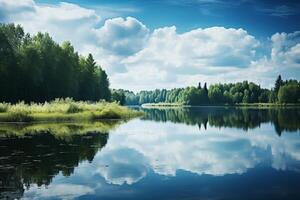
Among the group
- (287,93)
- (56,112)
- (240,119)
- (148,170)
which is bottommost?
(148,170)

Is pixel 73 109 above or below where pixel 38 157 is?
above

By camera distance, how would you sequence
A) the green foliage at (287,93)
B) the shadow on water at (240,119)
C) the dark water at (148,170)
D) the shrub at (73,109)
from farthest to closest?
the green foliage at (287,93) < the shrub at (73,109) < the shadow on water at (240,119) < the dark water at (148,170)

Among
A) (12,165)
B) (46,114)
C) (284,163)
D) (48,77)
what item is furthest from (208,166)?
(48,77)

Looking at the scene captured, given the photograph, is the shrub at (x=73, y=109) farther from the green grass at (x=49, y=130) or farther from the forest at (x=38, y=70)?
Result: the green grass at (x=49, y=130)

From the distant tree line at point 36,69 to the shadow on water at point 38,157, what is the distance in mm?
37238

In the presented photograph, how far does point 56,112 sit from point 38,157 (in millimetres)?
34647

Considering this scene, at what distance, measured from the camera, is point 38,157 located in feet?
71.4

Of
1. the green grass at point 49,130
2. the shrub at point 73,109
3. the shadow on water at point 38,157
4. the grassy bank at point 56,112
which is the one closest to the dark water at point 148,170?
the shadow on water at point 38,157

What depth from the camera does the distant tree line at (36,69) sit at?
2665 inches

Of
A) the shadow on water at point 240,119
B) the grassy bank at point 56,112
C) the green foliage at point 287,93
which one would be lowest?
the shadow on water at point 240,119

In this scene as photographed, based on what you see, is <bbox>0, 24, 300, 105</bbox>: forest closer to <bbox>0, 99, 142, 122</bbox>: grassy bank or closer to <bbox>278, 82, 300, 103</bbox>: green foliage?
<bbox>0, 99, 142, 122</bbox>: grassy bank

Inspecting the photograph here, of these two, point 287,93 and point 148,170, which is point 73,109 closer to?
point 148,170

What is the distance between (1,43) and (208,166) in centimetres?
5637

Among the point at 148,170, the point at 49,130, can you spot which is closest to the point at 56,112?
the point at 49,130
